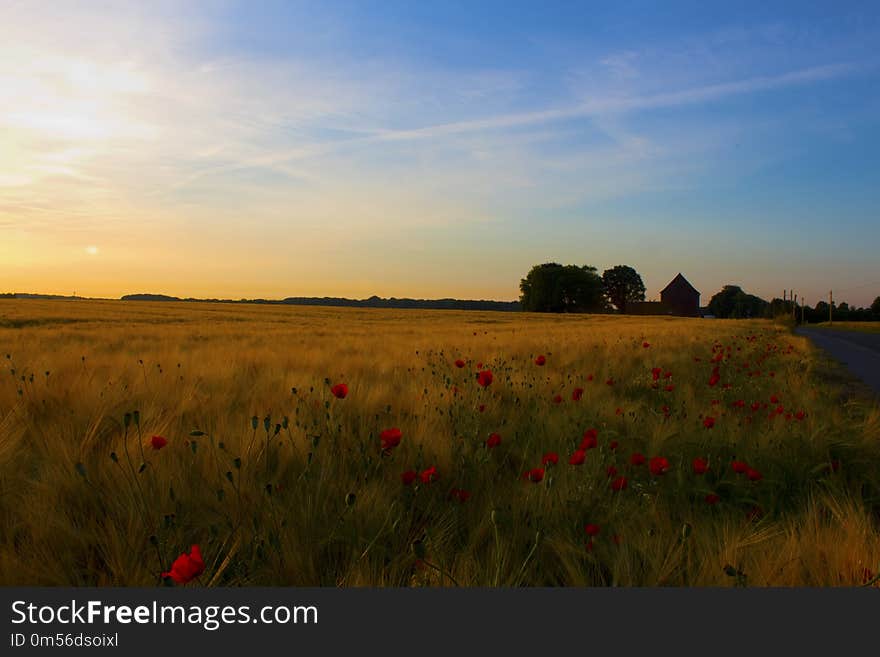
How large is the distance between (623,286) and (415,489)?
9643cm

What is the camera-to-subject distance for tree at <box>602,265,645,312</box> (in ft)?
299

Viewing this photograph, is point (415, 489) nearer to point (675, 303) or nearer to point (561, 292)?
point (561, 292)

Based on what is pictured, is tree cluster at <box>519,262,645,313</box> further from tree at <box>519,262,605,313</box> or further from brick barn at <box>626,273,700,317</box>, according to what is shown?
brick barn at <box>626,273,700,317</box>

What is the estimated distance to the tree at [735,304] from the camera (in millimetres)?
83375

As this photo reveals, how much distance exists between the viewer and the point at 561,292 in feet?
250

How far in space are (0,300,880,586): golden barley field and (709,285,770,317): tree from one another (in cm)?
9005

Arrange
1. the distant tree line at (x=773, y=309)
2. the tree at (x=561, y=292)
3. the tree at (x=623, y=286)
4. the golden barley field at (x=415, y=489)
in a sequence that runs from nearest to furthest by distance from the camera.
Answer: the golden barley field at (x=415, y=489) < the distant tree line at (x=773, y=309) < the tree at (x=561, y=292) < the tree at (x=623, y=286)

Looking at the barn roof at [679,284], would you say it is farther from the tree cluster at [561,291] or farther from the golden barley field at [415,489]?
the golden barley field at [415,489]

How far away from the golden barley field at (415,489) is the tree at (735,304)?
90.0 meters

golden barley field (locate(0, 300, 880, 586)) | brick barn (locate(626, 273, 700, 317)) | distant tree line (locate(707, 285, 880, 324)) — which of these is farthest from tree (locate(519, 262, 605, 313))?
golden barley field (locate(0, 300, 880, 586))

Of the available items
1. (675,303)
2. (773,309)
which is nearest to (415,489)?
(773,309)

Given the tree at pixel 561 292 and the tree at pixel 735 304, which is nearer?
the tree at pixel 561 292

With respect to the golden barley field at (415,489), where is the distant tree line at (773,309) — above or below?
above

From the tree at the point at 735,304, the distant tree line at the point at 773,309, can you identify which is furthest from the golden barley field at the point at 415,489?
the tree at the point at 735,304
